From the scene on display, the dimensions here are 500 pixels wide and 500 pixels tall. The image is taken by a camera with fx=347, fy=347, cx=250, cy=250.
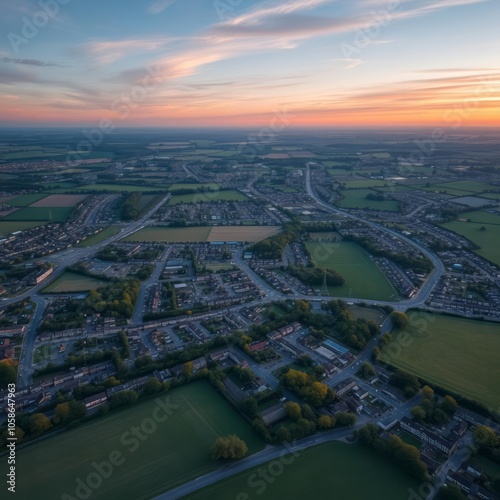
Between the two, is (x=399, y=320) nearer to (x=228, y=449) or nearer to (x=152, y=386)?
(x=228, y=449)

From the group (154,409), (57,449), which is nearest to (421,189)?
(154,409)

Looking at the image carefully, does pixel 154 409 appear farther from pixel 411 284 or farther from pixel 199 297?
pixel 411 284

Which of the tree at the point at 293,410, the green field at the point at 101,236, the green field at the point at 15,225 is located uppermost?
the green field at the point at 15,225

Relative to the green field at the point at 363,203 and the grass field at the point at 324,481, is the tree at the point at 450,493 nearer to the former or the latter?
the grass field at the point at 324,481

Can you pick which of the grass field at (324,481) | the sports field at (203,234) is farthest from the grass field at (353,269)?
the grass field at (324,481)

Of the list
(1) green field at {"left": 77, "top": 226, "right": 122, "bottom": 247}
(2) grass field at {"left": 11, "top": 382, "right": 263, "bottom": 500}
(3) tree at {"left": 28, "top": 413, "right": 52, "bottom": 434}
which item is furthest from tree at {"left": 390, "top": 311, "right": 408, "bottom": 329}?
(1) green field at {"left": 77, "top": 226, "right": 122, "bottom": 247}

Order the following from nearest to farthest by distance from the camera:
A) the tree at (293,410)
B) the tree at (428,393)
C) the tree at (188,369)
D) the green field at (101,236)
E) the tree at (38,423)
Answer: the tree at (38,423)
the tree at (293,410)
the tree at (428,393)
the tree at (188,369)
the green field at (101,236)
